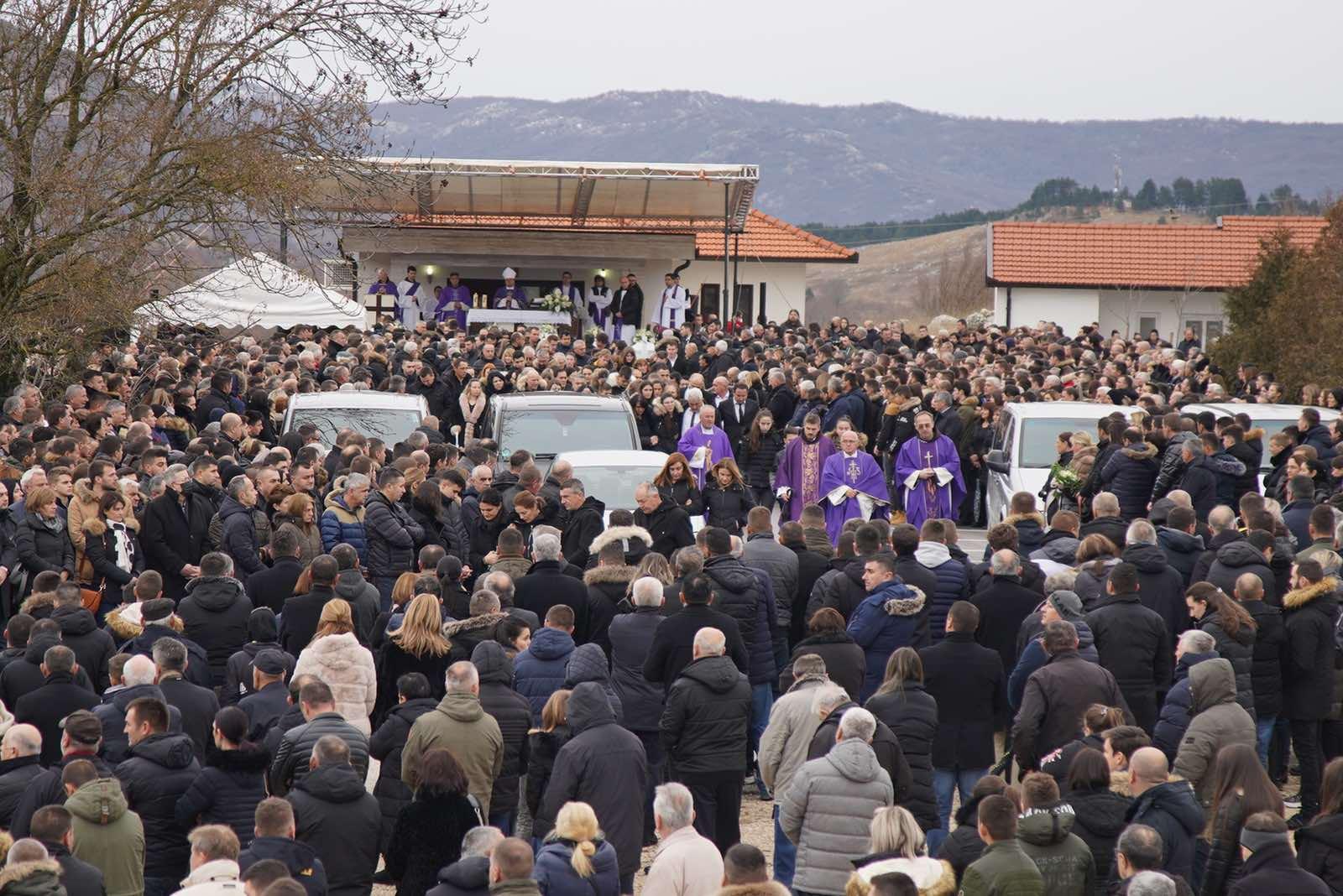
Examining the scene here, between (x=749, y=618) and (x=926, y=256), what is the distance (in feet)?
→ 366

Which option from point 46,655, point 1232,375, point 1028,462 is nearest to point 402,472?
point 46,655

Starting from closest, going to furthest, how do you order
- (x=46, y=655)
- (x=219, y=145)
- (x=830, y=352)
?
(x=46, y=655), (x=219, y=145), (x=830, y=352)

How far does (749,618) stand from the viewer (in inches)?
386

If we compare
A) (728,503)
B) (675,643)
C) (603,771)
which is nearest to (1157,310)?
(728,503)

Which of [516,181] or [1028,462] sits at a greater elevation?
[516,181]

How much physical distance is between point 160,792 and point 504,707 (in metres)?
1.79

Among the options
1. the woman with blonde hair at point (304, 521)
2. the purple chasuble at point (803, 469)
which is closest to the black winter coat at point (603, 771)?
the woman with blonde hair at point (304, 521)

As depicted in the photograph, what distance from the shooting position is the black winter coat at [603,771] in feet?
24.4

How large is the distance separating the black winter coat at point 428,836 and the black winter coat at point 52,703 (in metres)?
2.09

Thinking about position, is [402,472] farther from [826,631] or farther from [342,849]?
[342,849]

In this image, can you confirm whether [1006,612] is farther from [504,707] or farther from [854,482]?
[854,482]

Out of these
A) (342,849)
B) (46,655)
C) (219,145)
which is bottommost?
(342,849)

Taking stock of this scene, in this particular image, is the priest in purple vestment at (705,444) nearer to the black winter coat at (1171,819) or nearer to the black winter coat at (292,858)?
the black winter coat at (1171,819)

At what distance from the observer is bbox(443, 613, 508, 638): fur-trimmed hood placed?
346 inches
